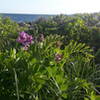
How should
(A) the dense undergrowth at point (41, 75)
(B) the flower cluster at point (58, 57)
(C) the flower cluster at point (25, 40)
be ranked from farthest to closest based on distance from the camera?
1. (C) the flower cluster at point (25, 40)
2. (B) the flower cluster at point (58, 57)
3. (A) the dense undergrowth at point (41, 75)

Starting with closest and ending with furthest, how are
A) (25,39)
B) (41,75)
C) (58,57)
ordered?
1. (41,75)
2. (58,57)
3. (25,39)

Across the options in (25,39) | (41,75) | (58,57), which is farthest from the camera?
(25,39)

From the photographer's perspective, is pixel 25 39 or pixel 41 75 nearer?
pixel 41 75

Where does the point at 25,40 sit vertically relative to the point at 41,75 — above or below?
Answer: above

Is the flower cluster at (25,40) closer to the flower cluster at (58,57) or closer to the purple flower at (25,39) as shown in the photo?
the purple flower at (25,39)

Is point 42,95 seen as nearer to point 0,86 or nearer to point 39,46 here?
point 0,86

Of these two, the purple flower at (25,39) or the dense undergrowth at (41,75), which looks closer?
the dense undergrowth at (41,75)

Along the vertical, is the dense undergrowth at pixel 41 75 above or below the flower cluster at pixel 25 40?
below

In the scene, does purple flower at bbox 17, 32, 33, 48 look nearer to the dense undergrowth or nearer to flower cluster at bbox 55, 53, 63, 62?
the dense undergrowth

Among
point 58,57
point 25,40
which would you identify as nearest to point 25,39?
point 25,40

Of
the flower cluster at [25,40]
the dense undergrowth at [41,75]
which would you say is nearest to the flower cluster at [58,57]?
the dense undergrowth at [41,75]

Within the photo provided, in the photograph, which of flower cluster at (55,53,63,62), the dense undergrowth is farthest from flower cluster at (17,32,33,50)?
flower cluster at (55,53,63,62)

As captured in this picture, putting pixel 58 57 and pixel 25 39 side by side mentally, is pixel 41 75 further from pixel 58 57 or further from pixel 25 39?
pixel 25 39

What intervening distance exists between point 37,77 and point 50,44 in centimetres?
110
